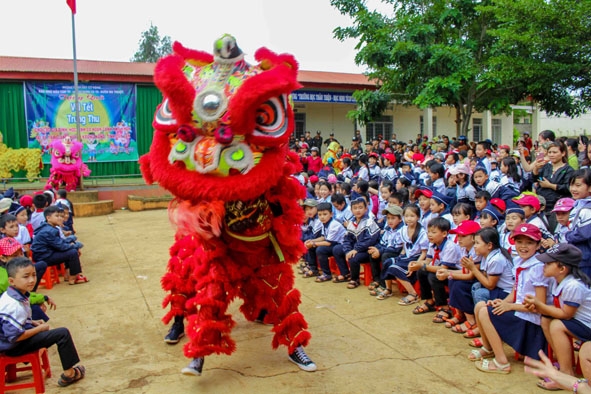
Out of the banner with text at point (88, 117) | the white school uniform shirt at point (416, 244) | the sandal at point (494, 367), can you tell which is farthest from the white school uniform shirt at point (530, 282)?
the banner with text at point (88, 117)

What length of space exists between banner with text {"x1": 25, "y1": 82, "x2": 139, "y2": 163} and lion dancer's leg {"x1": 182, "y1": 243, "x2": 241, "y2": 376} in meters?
13.0

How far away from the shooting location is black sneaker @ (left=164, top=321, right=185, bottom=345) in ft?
13.5

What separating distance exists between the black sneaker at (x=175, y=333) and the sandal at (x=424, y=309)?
2.13 metres

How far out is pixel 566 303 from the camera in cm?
306

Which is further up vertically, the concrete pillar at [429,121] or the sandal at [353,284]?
the concrete pillar at [429,121]

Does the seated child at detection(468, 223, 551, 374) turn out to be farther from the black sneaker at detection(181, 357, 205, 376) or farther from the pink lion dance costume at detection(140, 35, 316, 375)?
the black sneaker at detection(181, 357, 205, 376)

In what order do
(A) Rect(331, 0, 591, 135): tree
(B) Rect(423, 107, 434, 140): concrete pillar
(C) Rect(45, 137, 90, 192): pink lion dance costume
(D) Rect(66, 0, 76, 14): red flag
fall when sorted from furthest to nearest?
(B) Rect(423, 107, 434, 140): concrete pillar
(D) Rect(66, 0, 76, 14): red flag
(C) Rect(45, 137, 90, 192): pink lion dance costume
(A) Rect(331, 0, 591, 135): tree

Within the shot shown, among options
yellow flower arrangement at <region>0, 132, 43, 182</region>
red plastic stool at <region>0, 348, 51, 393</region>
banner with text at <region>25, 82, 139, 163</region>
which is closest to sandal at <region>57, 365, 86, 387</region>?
red plastic stool at <region>0, 348, 51, 393</region>

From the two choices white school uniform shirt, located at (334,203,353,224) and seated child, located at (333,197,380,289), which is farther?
white school uniform shirt, located at (334,203,353,224)

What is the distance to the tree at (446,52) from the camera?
9.78 m

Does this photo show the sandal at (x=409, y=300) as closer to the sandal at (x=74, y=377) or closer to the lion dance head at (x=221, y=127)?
the lion dance head at (x=221, y=127)

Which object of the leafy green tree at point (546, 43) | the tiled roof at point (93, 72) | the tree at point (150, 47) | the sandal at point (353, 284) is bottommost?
the sandal at point (353, 284)

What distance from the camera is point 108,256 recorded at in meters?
7.54

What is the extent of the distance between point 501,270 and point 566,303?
2.23 feet
